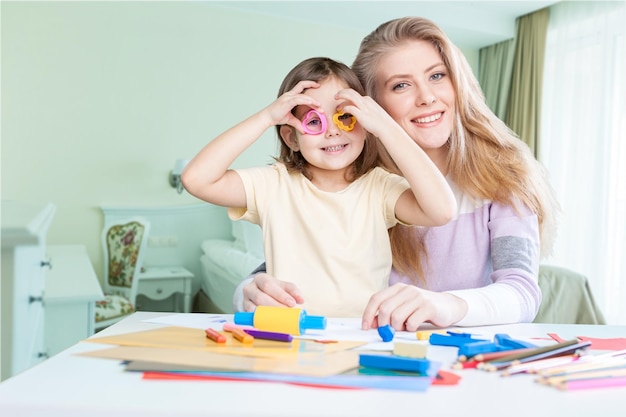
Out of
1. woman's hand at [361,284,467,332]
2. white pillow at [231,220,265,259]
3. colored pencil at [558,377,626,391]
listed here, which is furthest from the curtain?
colored pencil at [558,377,626,391]

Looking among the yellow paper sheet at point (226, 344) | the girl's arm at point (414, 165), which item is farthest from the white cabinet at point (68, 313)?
the yellow paper sheet at point (226, 344)

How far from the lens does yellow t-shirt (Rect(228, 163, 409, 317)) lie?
3.90 feet

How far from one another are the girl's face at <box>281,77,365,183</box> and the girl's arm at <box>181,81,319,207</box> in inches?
1.5

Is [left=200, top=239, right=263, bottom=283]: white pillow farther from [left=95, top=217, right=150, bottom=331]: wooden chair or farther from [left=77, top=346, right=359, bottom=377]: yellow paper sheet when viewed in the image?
[left=77, top=346, right=359, bottom=377]: yellow paper sheet

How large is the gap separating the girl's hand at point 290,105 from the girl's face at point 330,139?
3 cm

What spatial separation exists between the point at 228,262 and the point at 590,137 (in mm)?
2912

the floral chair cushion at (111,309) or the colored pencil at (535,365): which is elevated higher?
the colored pencil at (535,365)

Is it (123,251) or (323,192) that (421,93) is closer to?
(323,192)

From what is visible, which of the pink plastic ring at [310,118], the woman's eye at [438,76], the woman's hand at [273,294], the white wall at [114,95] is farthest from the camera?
the white wall at [114,95]

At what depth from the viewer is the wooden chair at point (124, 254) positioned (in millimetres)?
3785

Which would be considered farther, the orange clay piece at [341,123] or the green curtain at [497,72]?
the green curtain at [497,72]

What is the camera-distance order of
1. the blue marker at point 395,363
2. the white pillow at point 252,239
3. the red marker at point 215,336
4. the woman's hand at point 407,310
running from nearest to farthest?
the blue marker at point 395,363, the red marker at point 215,336, the woman's hand at point 407,310, the white pillow at point 252,239

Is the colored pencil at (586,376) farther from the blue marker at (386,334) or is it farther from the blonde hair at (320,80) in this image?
the blonde hair at (320,80)

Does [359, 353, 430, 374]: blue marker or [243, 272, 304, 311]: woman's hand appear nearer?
[359, 353, 430, 374]: blue marker
